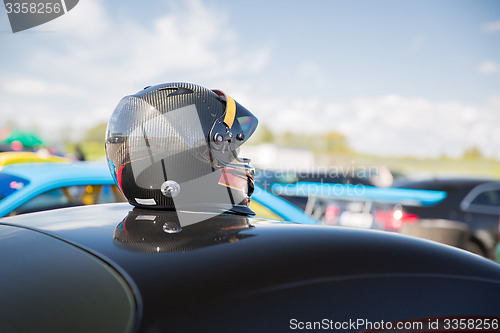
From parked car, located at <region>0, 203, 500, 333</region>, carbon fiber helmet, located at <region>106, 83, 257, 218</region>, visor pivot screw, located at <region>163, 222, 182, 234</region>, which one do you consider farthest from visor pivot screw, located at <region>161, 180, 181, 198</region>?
visor pivot screw, located at <region>163, 222, 182, 234</region>

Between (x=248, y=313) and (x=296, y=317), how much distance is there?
13 cm

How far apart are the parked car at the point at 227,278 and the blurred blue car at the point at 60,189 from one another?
7.66ft

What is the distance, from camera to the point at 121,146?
1.60m

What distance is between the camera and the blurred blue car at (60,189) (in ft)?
11.2

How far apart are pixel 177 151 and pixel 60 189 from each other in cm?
259

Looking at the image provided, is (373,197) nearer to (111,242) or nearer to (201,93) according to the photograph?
(201,93)

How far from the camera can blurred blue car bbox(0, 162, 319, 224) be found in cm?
341

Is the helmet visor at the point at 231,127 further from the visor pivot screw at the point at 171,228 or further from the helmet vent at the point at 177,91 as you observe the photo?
the visor pivot screw at the point at 171,228

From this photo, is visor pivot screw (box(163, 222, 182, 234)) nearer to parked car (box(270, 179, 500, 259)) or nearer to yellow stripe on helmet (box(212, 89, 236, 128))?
yellow stripe on helmet (box(212, 89, 236, 128))

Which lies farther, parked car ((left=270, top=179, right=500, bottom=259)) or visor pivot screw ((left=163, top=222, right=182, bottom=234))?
parked car ((left=270, top=179, right=500, bottom=259))

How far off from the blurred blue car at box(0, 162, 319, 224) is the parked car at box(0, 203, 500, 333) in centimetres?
234

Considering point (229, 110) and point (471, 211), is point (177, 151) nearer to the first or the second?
point (229, 110)

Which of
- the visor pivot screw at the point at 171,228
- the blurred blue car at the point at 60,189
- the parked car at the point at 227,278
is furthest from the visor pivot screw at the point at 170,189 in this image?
the blurred blue car at the point at 60,189

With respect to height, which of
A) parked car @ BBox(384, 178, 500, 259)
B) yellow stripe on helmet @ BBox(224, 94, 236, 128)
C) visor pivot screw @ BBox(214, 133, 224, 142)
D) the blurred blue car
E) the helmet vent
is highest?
the helmet vent
